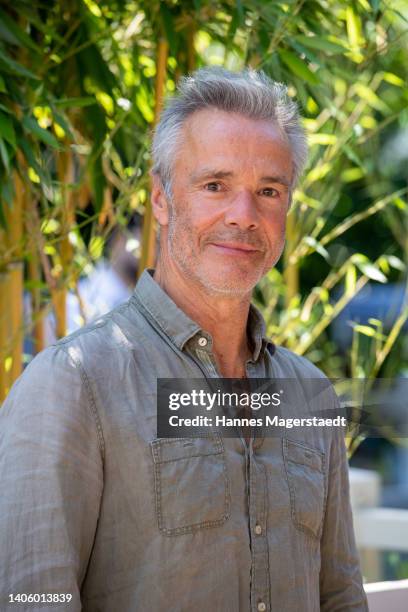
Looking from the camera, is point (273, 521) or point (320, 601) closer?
point (273, 521)

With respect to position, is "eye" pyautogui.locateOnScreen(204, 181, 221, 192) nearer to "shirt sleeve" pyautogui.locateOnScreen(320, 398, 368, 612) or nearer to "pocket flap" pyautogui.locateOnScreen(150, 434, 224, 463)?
"pocket flap" pyautogui.locateOnScreen(150, 434, 224, 463)

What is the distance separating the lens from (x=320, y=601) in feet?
6.52

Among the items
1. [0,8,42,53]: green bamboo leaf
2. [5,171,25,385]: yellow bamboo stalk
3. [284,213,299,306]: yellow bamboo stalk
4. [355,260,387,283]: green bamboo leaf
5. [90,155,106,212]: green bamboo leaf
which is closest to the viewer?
[0,8,42,53]: green bamboo leaf

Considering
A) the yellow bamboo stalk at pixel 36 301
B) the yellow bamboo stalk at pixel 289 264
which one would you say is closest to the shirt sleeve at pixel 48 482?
the yellow bamboo stalk at pixel 36 301

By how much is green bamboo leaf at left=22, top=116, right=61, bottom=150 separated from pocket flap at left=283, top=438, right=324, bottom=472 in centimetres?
82

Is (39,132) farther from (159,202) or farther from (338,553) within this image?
(338,553)

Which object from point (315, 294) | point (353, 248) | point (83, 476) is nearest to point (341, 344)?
point (353, 248)

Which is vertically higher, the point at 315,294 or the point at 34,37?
the point at 34,37

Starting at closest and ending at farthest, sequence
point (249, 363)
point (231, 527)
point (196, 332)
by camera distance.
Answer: point (231, 527) < point (196, 332) < point (249, 363)

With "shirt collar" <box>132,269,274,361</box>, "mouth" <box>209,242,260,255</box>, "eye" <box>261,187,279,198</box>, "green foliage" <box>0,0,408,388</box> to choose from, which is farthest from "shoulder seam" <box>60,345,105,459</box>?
"green foliage" <box>0,0,408,388</box>

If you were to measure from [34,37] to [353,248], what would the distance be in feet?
14.7

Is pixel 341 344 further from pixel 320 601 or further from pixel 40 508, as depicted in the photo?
pixel 40 508

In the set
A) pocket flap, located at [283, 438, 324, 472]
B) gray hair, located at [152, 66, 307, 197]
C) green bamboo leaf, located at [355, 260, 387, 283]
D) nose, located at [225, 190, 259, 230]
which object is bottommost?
pocket flap, located at [283, 438, 324, 472]

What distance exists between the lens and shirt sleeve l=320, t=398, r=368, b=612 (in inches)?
77.1
